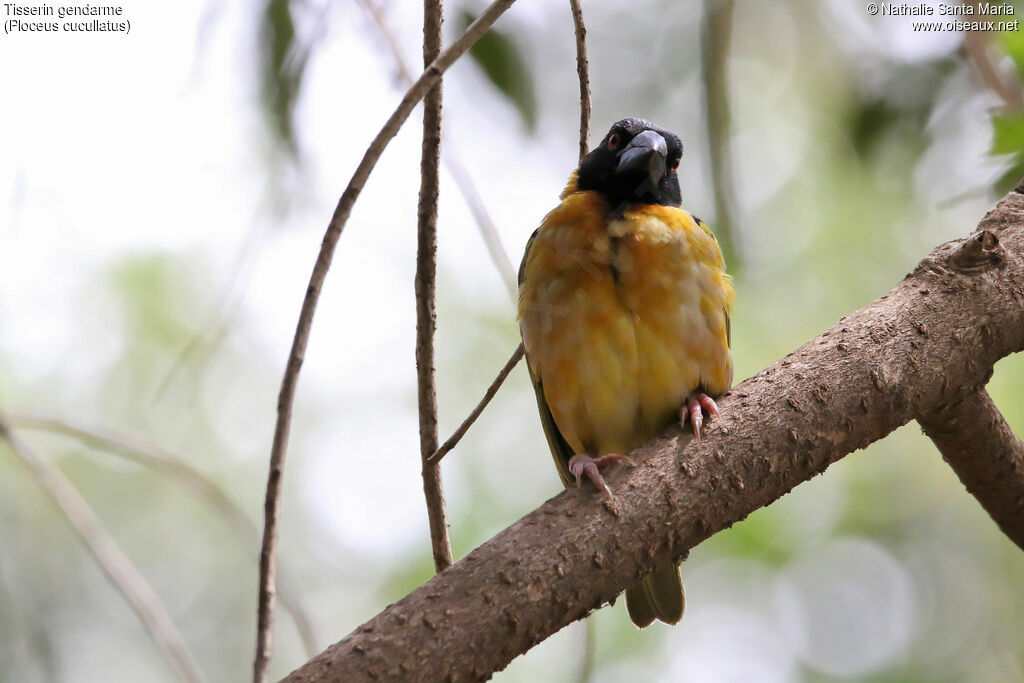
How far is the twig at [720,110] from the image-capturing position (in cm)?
277

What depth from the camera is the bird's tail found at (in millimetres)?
3148

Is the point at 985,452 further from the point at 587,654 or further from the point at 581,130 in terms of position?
the point at 581,130

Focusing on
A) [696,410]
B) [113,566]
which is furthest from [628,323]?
[113,566]

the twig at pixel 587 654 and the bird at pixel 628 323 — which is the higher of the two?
the bird at pixel 628 323

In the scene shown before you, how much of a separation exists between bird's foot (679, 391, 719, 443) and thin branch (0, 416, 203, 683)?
1358 millimetres

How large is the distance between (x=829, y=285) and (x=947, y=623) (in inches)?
125

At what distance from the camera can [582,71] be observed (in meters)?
2.37

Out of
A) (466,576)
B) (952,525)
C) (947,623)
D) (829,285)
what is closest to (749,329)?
(829,285)

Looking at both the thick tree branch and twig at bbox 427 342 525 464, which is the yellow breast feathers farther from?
twig at bbox 427 342 525 464

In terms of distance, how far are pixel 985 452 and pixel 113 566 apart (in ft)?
7.40

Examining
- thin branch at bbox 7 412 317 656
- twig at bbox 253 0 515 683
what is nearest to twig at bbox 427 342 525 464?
twig at bbox 253 0 515 683

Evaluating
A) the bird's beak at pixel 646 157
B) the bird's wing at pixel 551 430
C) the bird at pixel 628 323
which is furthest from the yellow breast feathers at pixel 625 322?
the bird's beak at pixel 646 157

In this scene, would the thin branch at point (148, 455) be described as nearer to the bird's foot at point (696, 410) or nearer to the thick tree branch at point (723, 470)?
the thick tree branch at point (723, 470)

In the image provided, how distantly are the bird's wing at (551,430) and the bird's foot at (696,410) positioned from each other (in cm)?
62
